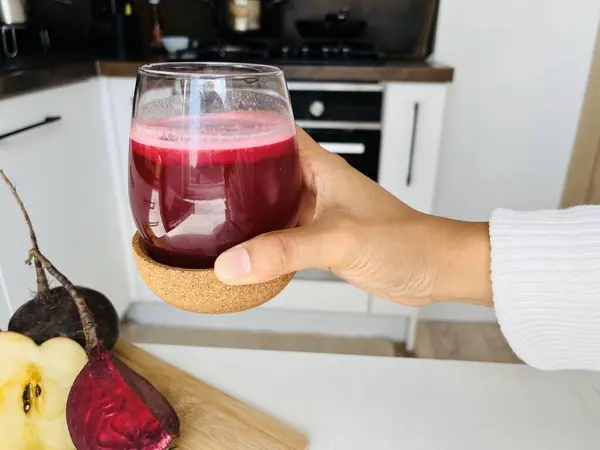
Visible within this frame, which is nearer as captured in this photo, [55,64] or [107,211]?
[55,64]

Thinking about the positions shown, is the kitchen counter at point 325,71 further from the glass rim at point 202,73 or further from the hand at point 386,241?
the glass rim at point 202,73

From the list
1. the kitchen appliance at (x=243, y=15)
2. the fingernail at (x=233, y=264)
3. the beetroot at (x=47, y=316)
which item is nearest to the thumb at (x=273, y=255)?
the fingernail at (x=233, y=264)

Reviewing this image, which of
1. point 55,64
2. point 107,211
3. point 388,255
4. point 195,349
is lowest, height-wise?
point 107,211

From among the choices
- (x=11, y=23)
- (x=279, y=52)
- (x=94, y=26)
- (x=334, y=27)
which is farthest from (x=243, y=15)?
(x=11, y=23)

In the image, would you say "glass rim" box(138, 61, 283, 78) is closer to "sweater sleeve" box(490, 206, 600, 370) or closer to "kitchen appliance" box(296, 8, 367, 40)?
"sweater sleeve" box(490, 206, 600, 370)

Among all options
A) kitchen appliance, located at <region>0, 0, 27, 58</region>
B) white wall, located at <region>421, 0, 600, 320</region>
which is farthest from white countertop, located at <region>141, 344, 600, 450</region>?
white wall, located at <region>421, 0, 600, 320</region>

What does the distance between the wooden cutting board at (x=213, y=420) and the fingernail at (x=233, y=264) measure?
0.19 m

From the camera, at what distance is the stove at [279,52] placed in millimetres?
1477

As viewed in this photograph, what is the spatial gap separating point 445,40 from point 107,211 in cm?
105

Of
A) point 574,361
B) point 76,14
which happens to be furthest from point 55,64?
point 574,361

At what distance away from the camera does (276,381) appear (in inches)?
22.5

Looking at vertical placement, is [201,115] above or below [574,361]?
above

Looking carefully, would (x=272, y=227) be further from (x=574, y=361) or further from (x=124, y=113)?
(x=124, y=113)

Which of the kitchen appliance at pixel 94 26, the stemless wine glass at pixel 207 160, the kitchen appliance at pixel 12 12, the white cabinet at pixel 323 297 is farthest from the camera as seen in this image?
the white cabinet at pixel 323 297
